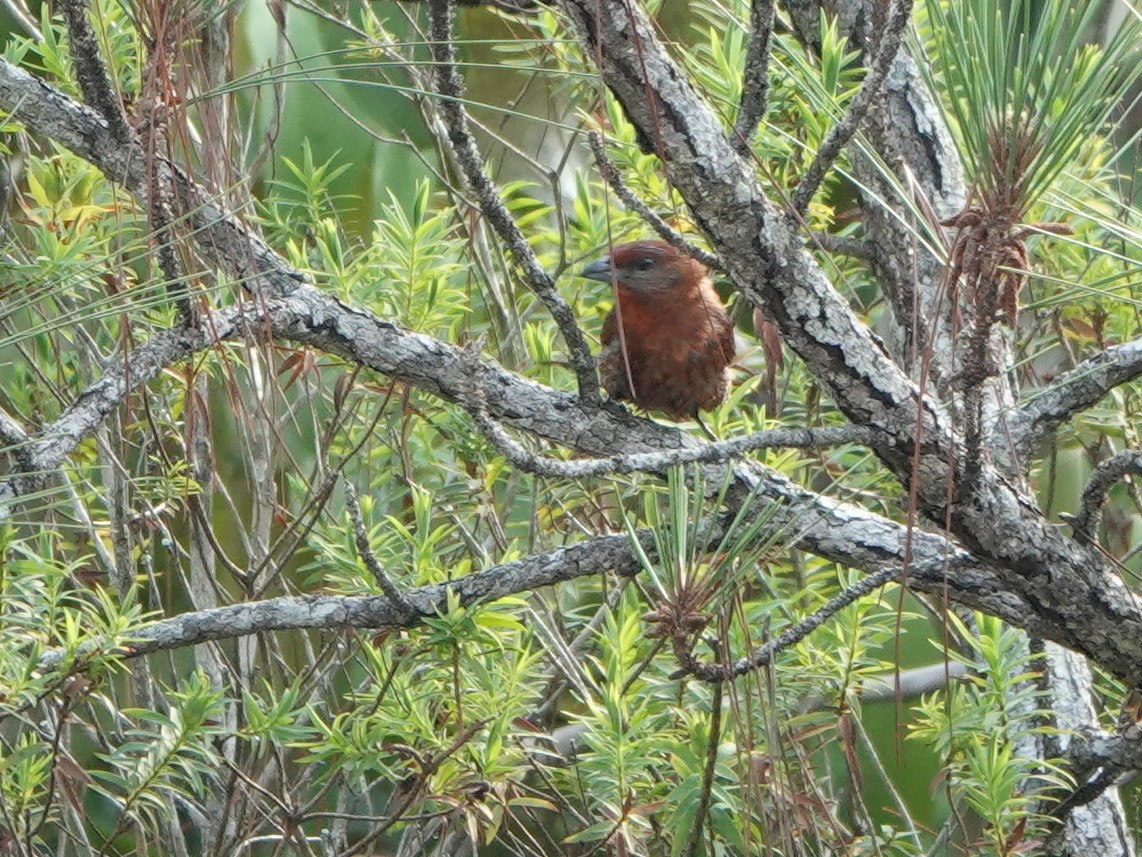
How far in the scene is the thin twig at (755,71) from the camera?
119 centimetres

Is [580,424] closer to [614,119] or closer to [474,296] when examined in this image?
[614,119]

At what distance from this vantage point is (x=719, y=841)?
1.84 meters

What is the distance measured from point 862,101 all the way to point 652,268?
3.76 ft

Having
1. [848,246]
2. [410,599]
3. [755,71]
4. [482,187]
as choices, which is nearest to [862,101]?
[755,71]

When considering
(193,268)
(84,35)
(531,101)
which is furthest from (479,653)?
(531,101)

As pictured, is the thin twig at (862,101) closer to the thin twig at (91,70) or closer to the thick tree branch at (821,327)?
the thick tree branch at (821,327)

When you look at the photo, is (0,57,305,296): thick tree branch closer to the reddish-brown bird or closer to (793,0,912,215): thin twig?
(793,0,912,215): thin twig

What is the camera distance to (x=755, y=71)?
47.9 inches

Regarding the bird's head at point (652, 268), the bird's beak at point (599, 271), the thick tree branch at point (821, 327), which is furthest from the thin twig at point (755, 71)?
the bird's head at point (652, 268)

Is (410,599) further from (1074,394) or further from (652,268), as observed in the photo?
(652,268)

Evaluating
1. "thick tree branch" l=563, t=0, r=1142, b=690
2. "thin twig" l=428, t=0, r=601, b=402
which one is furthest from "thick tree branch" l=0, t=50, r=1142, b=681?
"thin twig" l=428, t=0, r=601, b=402

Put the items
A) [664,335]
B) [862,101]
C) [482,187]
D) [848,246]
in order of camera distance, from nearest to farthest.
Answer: [862,101]
[482,187]
[848,246]
[664,335]

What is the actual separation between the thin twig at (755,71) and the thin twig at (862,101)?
62 millimetres

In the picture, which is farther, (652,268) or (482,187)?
(652,268)
